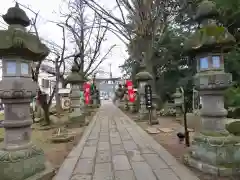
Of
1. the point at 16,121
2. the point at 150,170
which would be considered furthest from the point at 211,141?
the point at 16,121

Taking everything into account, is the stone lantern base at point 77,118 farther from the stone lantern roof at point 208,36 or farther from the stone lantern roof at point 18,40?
the stone lantern roof at point 208,36

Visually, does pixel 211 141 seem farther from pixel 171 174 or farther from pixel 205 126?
→ pixel 171 174

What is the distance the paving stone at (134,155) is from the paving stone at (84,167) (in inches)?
34.0

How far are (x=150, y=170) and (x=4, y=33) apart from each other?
3267 mm

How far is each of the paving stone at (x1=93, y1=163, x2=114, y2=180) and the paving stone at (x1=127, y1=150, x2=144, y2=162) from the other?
60 cm

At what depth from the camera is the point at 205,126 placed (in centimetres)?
369

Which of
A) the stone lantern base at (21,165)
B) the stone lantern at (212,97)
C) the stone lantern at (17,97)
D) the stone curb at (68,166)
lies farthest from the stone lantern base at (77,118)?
the stone lantern at (212,97)

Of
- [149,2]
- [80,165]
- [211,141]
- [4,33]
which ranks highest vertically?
[149,2]

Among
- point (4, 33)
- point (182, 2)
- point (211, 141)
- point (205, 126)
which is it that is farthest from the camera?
point (182, 2)

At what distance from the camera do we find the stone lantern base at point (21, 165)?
299 cm

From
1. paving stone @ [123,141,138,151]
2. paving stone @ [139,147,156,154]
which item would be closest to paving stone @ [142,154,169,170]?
paving stone @ [139,147,156,154]

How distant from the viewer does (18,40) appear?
3.00 metres

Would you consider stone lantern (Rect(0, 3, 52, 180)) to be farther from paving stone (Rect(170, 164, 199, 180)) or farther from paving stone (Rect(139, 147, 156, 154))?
paving stone (Rect(139, 147, 156, 154))

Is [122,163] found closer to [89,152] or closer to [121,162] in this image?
[121,162]
